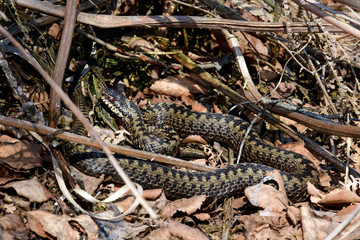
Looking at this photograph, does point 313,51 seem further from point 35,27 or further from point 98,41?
point 35,27

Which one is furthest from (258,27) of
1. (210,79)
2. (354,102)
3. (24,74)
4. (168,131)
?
(24,74)

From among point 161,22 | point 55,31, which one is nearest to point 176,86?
point 161,22

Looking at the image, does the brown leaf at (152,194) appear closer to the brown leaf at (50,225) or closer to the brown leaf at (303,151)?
Result: the brown leaf at (50,225)

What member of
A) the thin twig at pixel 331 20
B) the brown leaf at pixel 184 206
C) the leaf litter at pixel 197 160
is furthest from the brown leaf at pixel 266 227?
the thin twig at pixel 331 20

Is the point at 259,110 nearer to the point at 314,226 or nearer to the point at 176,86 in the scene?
the point at 176,86

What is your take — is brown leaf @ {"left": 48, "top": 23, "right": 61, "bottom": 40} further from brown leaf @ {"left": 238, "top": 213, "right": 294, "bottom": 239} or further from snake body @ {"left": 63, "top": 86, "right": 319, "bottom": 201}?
brown leaf @ {"left": 238, "top": 213, "right": 294, "bottom": 239}

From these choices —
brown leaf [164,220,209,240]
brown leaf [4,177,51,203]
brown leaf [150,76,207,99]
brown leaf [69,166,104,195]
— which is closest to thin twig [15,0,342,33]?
brown leaf [150,76,207,99]
